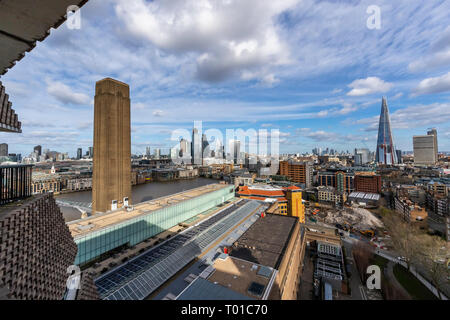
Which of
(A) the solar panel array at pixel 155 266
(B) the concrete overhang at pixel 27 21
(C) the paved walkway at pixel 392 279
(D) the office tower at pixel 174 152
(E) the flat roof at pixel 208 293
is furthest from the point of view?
(D) the office tower at pixel 174 152

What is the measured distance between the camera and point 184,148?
5162 inches

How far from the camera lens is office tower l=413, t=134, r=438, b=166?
101 metres

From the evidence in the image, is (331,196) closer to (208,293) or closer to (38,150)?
(208,293)

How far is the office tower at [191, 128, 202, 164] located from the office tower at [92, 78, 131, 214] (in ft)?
321

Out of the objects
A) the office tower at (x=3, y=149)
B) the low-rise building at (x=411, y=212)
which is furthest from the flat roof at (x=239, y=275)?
the low-rise building at (x=411, y=212)

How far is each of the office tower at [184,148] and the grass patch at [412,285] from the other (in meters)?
117

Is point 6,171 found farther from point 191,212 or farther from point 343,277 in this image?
point 343,277

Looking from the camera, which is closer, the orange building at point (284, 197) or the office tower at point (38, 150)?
the orange building at point (284, 197)

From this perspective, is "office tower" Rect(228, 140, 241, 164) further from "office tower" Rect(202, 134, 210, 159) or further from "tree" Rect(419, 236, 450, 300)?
"tree" Rect(419, 236, 450, 300)

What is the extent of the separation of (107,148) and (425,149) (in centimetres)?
14325

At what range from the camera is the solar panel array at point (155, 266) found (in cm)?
850

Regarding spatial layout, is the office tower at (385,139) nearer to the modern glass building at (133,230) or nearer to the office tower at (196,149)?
the office tower at (196,149)

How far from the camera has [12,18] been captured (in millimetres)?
2219
